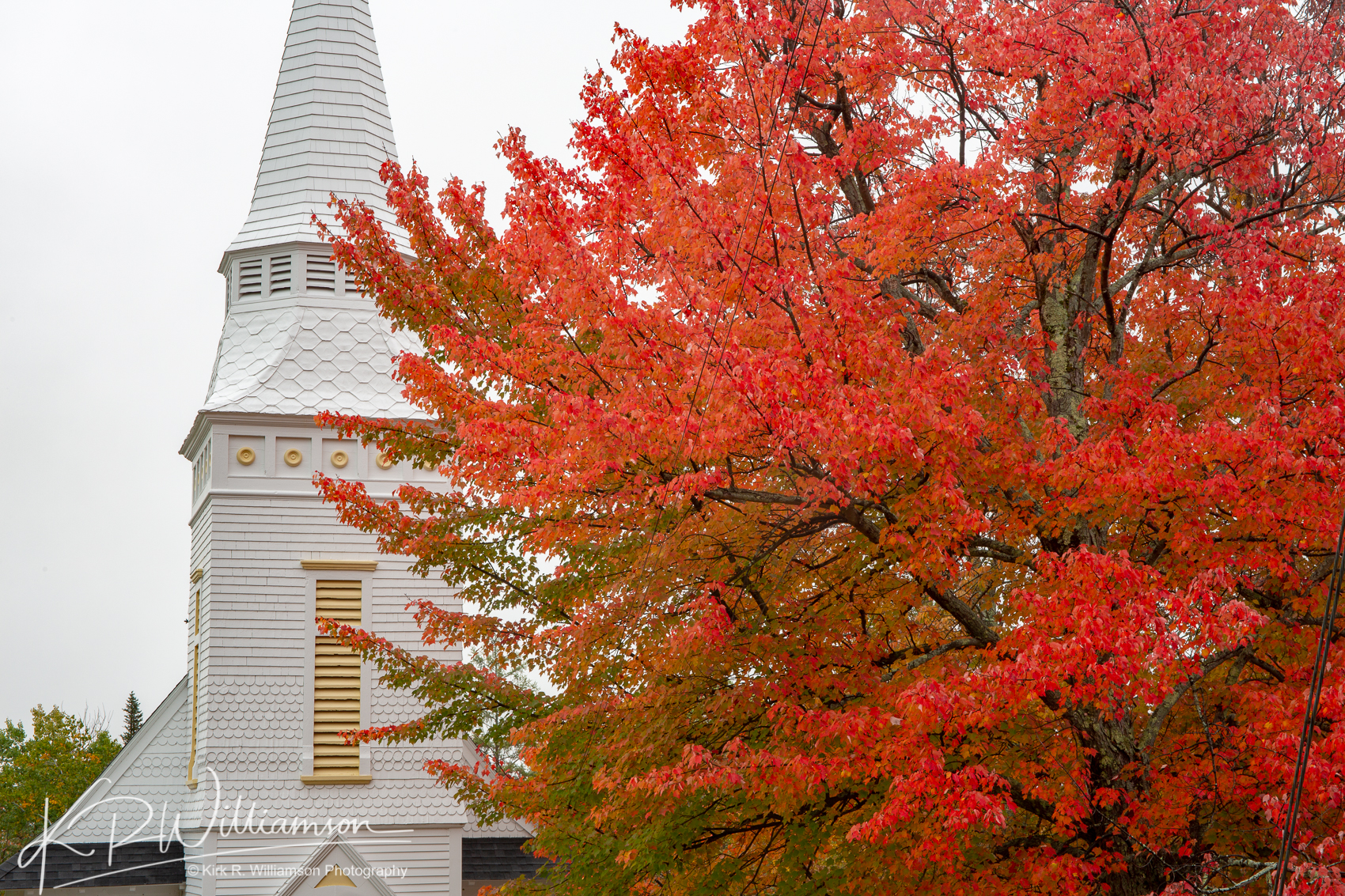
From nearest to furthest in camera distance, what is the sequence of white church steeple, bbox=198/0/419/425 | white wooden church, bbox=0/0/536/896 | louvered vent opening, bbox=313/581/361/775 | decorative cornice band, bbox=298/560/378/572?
white wooden church, bbox=0/0/536/896, louvered vent opening, bbox=313/581/361/775, decorative cornice band, bbox=298/560/378/572, white church steeple, bbox=198/0/419/425

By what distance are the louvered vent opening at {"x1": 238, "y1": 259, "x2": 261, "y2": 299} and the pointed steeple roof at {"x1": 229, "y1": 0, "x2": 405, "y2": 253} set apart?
323mm

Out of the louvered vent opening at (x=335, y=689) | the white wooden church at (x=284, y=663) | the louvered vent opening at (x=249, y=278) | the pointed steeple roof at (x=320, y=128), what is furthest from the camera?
the pointed steeple roof at (x=320, y=128)

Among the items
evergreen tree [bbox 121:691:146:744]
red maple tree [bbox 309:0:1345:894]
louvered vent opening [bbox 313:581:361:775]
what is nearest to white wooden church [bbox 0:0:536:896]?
louvered vent opening [bbox 313:581:361:775]

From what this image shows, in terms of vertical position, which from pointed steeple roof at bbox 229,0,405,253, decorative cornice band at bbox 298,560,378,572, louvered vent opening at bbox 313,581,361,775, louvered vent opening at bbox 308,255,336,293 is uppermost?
pointed steeple roof at bbox 229,0,405,253

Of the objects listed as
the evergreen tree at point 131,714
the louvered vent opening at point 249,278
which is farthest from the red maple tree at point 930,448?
the evergreen tree at point 131,714

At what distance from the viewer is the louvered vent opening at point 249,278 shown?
2005cm

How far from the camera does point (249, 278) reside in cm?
2012

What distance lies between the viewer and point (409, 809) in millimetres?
17734

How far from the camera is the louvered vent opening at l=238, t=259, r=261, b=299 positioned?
20.0m

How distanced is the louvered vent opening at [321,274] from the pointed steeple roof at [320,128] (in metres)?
0.39

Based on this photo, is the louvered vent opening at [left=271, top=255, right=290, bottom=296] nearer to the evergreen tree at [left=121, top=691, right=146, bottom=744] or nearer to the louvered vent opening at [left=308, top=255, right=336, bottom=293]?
the louvered vent opening at [left=308, top=255, right=336, bottom=293]

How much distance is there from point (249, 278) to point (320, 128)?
3.08m

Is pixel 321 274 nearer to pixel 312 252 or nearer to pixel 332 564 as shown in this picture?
pixel 312 252

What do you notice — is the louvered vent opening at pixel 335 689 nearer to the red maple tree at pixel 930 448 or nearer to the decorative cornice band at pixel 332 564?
the decorative cornice band at pixel 332 564
